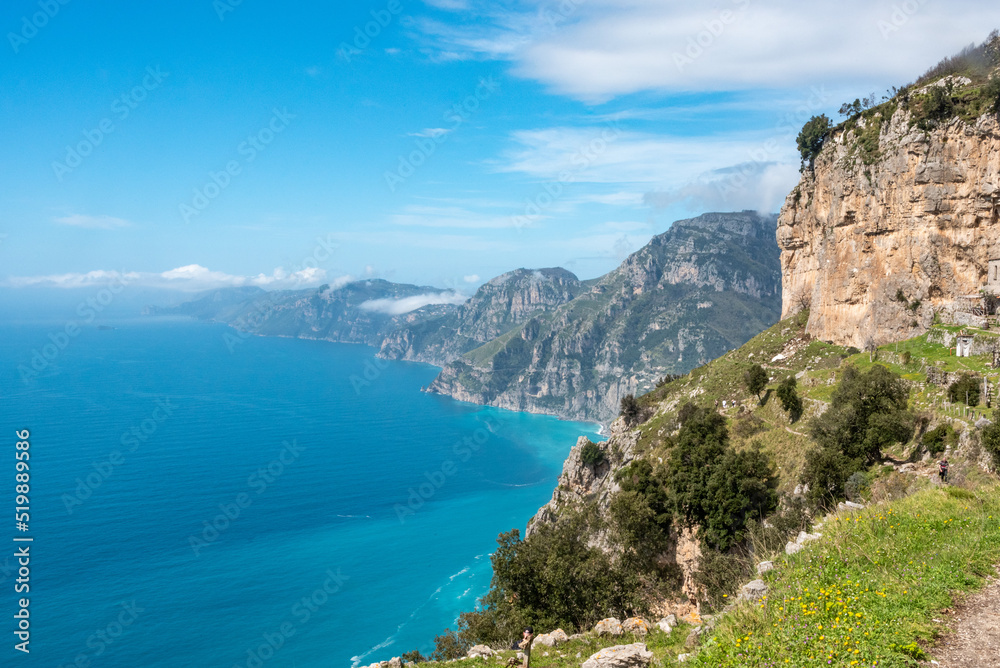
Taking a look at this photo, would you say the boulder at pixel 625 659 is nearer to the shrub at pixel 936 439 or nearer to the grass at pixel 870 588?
the grass at pixel 870 588

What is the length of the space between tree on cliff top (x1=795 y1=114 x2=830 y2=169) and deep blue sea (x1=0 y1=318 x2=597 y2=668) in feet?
226

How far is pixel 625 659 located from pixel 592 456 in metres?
53.2

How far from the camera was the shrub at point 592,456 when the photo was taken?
63.6m

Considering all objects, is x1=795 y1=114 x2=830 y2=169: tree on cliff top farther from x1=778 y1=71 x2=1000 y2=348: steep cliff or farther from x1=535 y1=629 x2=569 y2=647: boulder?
x1=535 y1=629 x2=569 y2=647: boulder

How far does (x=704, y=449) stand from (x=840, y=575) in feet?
91.6

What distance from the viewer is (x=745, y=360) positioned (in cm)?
6116

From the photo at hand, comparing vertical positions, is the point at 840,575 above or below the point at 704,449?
above

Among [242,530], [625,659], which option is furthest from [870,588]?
[242,530]

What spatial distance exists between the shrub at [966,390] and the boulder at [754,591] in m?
23.3

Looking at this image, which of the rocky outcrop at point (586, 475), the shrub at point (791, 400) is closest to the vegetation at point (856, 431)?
the shrub at point (791, 400)

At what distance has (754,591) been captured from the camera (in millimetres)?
12305

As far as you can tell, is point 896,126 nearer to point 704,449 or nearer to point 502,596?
point 704,449

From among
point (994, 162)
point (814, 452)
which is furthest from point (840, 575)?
point (994, 162)

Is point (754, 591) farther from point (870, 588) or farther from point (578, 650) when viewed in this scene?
point (578, 650)
